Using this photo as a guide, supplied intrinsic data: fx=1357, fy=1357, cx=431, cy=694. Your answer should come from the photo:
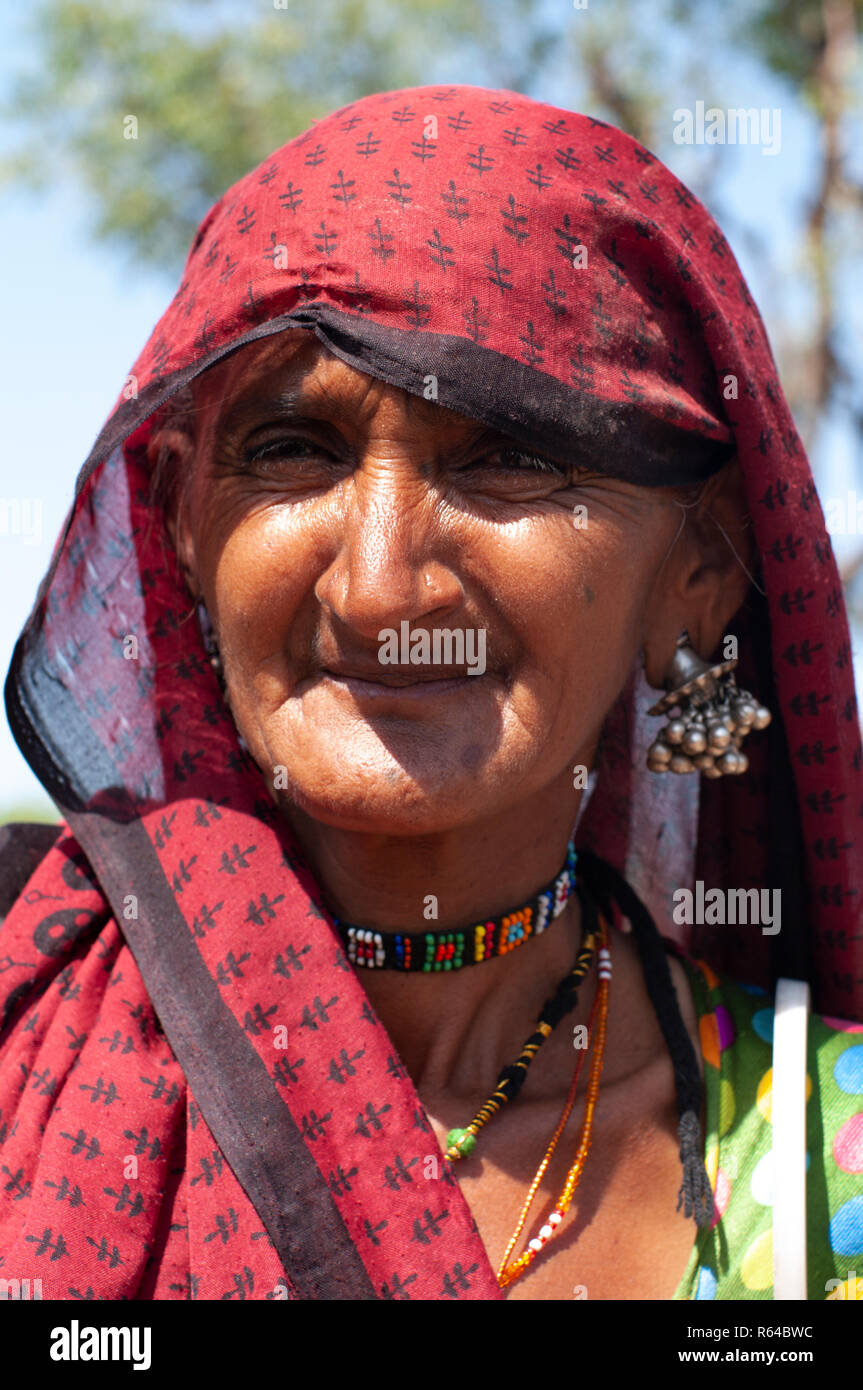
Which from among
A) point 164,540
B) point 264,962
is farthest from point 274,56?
point 264,962

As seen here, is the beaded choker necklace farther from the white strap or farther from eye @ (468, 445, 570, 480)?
eye @ (468, 445, 570, 480)

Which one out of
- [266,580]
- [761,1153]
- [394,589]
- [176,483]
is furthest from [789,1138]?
[176,483]

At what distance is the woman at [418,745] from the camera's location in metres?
1.93

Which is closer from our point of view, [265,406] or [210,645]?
[265,406]

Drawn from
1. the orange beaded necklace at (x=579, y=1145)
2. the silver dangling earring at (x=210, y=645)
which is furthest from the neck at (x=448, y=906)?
the silver dangling earring at (x=210, y=645)

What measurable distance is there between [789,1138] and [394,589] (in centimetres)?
105

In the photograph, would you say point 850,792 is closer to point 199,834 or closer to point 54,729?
point 199,834

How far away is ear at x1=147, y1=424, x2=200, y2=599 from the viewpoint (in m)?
2.25

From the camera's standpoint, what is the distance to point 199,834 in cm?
217

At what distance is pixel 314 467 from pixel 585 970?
101 centimetres

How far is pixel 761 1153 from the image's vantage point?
218cm

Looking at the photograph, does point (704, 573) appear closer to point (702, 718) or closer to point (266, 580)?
point (702, 718)

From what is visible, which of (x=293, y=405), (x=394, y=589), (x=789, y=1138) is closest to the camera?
(x=394, y=589)
